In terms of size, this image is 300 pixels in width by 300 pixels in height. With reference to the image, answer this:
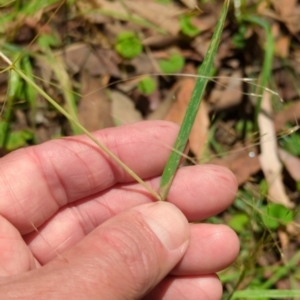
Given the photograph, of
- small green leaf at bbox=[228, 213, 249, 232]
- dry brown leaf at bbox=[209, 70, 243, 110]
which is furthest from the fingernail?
dry brown leaf at bbox=[209, 70, 243, 110]

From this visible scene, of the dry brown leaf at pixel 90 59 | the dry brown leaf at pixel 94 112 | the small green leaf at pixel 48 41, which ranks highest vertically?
the small green leaf at pixel 48 41

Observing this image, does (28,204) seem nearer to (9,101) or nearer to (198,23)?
(9,101)

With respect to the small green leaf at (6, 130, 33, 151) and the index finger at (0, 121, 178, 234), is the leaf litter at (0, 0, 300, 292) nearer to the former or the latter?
the small green leaf at (6, 130, 33, 151)

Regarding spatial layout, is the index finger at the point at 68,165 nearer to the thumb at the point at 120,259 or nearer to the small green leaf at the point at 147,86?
the thumb at the point at 120,259

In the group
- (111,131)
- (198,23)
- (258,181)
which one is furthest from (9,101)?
(258,181)

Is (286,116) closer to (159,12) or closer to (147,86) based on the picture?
(147,86)

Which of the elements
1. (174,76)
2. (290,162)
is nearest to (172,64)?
(174,76)

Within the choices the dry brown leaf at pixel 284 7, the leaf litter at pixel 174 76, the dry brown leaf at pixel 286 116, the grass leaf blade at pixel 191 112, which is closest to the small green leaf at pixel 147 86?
the leaf litter at pixel 174 76
